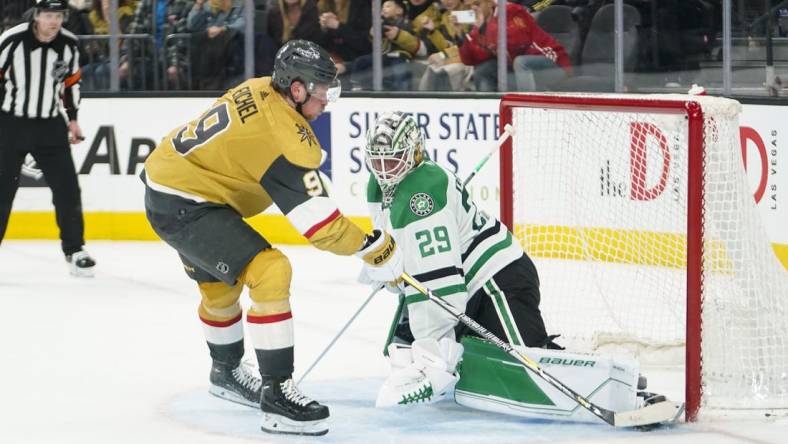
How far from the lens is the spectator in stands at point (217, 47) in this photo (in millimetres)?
7836

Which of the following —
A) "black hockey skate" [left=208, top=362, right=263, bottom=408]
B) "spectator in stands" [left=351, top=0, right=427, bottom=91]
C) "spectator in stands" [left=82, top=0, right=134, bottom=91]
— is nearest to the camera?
"black hockey skate" [left=208, top=362, right=263, bottom=408]

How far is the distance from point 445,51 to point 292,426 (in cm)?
402

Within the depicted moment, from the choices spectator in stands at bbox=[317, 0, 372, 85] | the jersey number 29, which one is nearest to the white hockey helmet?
the jersey number 29

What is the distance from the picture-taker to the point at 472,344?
3990 millimetres

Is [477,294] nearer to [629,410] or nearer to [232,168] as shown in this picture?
[629,410]

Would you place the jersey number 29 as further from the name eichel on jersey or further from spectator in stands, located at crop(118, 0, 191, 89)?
spectator in stands, located at crop(118, 0, 191, 89)

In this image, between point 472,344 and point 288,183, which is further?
point 472,344

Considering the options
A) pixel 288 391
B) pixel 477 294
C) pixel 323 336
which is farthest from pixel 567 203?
pixel 288 391

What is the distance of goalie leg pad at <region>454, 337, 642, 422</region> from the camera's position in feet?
12.5

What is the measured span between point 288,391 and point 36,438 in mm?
667

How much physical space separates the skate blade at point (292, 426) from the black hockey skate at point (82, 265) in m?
2.92

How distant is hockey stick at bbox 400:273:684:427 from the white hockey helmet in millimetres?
295

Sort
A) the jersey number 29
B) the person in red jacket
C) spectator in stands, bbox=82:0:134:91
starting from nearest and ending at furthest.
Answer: the jersey number 29 → the person in red jacket → spectator in stands, bbox=82:0:134:91

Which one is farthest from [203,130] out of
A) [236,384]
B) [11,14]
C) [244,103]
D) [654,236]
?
[11,14]
